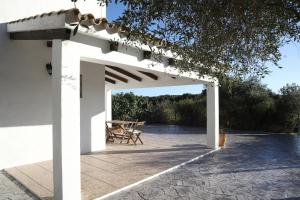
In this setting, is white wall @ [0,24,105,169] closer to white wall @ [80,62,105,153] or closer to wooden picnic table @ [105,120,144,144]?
white wall @ [80,62,105,153]

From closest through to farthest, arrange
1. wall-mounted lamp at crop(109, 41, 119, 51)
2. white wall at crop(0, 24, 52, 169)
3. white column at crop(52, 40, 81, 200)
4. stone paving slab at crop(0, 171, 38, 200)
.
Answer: white column at crop(52, 40, 81, 200)
stone paving slab at crop(0, 171, 38, 200)
wall-mounted lamp at crop(109, 41, 119, 51)
white wall at crop(0, 24, 52, 169)

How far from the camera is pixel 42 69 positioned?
9.87 meters

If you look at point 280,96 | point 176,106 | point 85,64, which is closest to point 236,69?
point 85,64

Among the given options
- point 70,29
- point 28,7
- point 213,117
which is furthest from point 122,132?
point 70,29

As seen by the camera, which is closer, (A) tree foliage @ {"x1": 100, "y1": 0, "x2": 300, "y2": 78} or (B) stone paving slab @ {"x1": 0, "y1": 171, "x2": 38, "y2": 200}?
(A) tree foliage @ {"x1": 100, "y1": 0, "x2": 300, "y2": 78}

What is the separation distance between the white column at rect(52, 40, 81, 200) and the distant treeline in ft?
40.9

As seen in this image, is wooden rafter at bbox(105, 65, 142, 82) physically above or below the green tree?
above

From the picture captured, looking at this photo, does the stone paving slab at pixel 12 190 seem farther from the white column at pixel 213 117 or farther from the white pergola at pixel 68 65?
the white column at pixel 213 117

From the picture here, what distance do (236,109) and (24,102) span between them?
1494 centimetres

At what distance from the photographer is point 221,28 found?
4.33m

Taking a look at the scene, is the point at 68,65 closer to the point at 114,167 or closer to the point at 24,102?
the point at 24,102

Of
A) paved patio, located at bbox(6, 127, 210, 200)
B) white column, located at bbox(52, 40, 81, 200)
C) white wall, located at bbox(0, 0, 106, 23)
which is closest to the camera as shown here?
white column, located at bbox(52, 40, 81, 200)

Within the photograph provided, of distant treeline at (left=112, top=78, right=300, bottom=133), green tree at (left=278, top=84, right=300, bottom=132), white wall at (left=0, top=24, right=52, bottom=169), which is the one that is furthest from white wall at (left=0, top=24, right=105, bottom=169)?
green tree at (left=278, top=84, right=300, bottom=132)

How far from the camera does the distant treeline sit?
19953 mm
